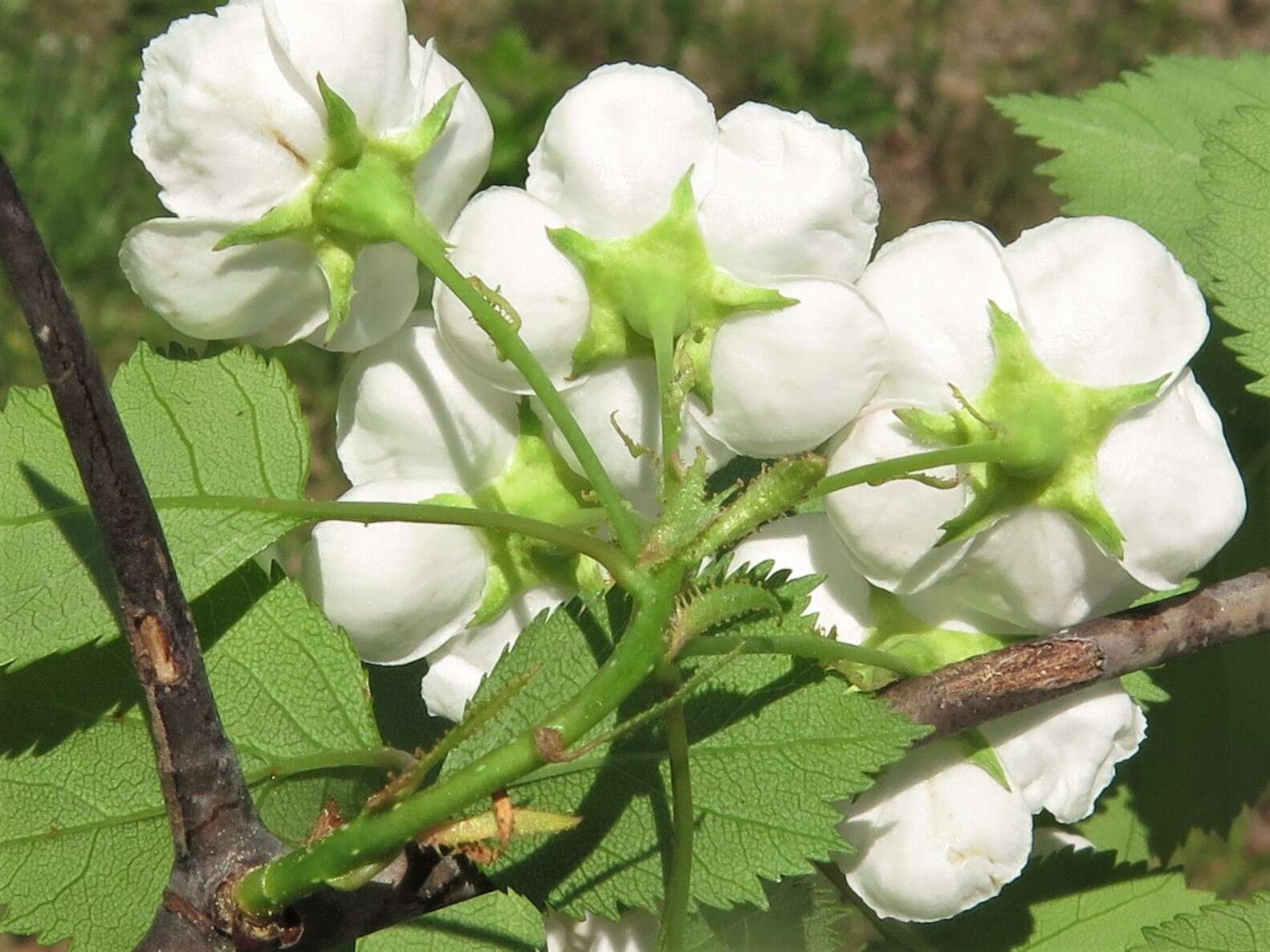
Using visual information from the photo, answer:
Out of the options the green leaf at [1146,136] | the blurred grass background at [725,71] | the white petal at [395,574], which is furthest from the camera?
the blurred grass background at [725,71]

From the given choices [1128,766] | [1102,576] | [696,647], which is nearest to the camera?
[696,647]

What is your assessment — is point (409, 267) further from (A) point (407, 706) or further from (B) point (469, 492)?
(A) point (407, 706)

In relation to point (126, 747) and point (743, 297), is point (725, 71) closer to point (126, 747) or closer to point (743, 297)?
point (743, 297)

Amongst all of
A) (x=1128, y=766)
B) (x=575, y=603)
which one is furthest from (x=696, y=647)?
(x=1128, y=766)

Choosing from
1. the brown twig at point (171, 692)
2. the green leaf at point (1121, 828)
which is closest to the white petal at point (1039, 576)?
the brown twig at point (171, 692)

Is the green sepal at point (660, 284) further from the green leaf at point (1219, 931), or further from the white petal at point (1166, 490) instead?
the green leaf at point (1219, 931)

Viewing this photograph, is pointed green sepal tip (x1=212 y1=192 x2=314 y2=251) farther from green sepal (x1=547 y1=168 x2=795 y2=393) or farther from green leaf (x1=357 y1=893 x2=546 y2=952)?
green leaf (x1=357 y1=893 x2=546 y2=952)

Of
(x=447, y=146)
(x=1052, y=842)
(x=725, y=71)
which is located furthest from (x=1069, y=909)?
(x=725, y=71)
